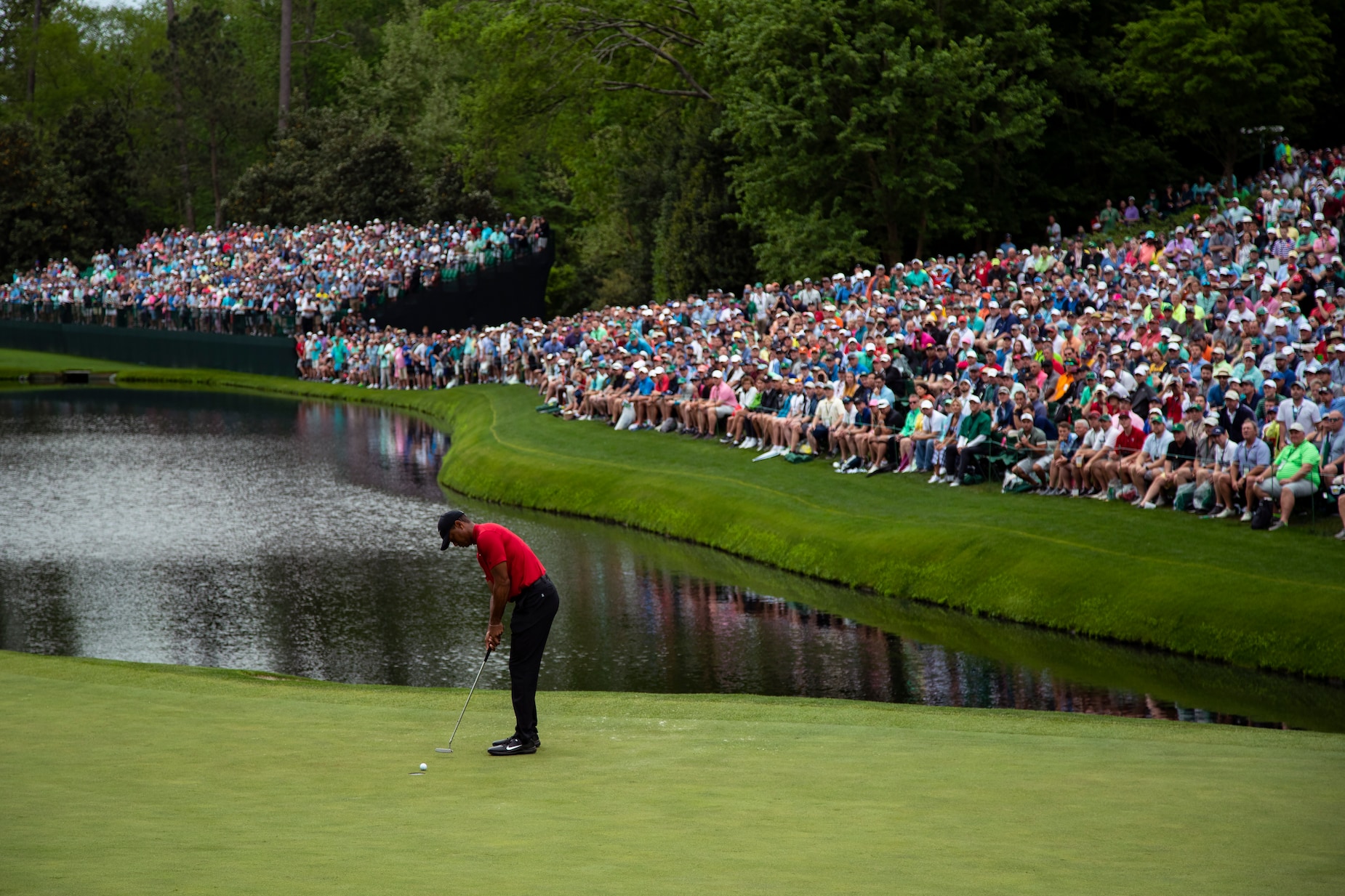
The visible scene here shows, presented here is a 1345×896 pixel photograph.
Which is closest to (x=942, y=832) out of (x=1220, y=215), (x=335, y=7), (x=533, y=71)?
A: (x=1220, y=215)

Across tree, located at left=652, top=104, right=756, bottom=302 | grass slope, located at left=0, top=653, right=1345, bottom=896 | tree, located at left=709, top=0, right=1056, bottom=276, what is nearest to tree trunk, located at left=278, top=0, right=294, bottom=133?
tree, located at left=652, top=104, right=756, bottom=302

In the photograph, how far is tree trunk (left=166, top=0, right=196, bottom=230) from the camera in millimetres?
91938

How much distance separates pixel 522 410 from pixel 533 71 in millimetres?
18438

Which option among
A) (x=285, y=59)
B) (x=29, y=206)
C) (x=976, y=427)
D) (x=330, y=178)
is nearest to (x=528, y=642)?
(x=976, y=427)

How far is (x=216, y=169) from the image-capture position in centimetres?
9531

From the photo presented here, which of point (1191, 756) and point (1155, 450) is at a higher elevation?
point (1155, 450)

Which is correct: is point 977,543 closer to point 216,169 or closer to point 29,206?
point 29,206

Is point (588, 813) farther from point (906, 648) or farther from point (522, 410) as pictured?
point (522, 410)

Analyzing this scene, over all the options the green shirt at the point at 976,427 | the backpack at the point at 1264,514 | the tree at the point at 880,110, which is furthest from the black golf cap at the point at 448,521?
the tree at the point at 880,110

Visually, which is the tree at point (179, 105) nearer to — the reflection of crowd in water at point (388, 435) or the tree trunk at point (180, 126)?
the tree trunk at point (180, 126)

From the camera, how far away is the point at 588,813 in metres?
9.40

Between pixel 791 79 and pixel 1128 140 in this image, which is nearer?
pixel 791 79

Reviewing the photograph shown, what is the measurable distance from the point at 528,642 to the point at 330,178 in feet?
231

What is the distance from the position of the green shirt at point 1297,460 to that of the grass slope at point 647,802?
7.54 metres
